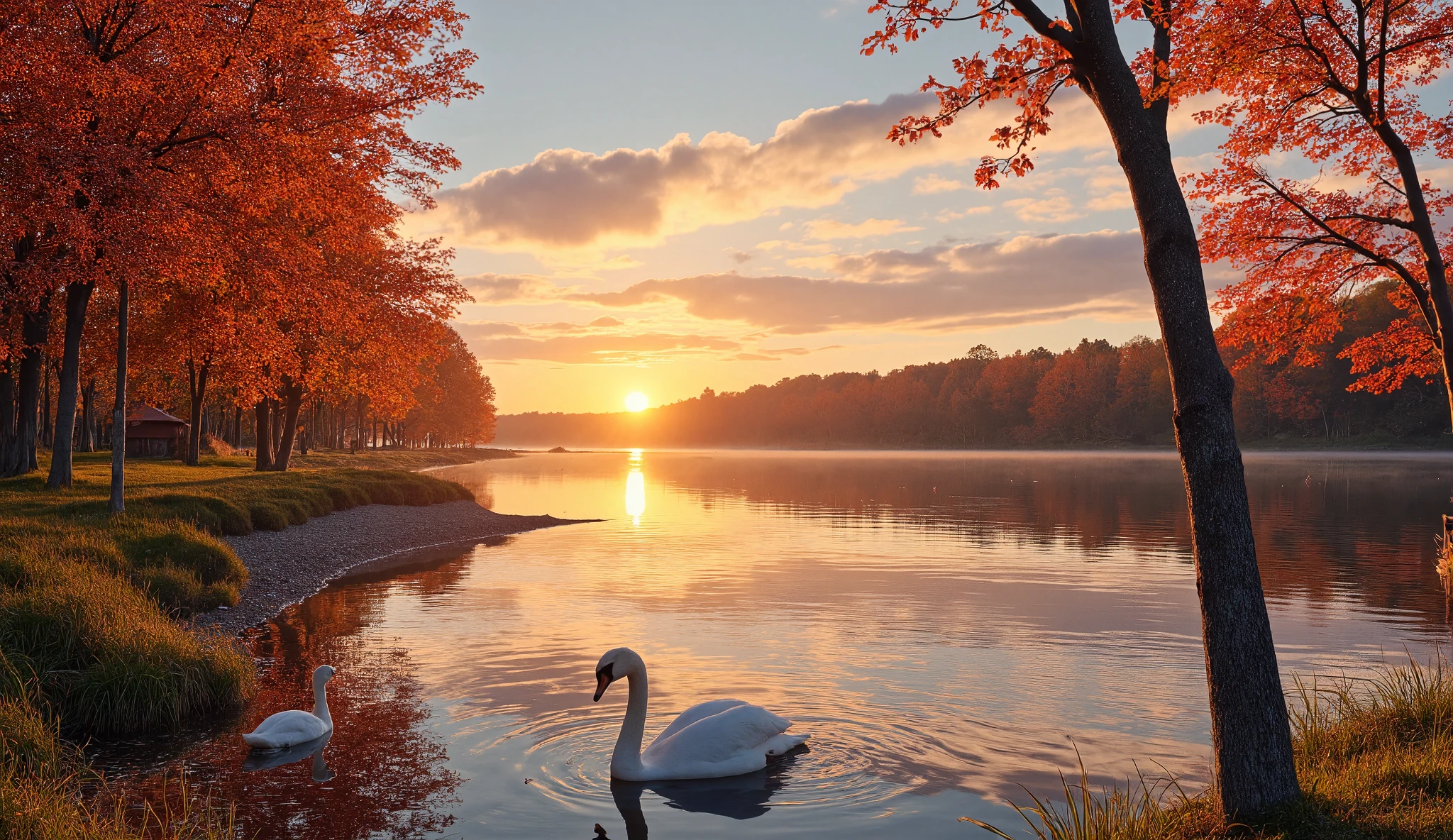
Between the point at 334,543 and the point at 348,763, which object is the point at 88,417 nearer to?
the point at 334,543

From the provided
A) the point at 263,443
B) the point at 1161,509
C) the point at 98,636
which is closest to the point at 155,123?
the point at 98,636

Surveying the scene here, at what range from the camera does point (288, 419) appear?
1861 inches

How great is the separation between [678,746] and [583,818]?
1491 mm

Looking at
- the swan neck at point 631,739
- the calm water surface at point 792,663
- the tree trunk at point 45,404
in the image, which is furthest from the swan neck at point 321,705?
the tree trunk at point 45,404

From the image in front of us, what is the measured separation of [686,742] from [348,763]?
3.60 meters

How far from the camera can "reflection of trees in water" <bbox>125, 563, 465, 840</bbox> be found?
29.2 feet

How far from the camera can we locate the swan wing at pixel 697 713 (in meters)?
11.0

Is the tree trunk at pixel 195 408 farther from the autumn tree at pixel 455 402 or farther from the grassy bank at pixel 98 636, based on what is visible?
the autumn tree at pixel 455 402

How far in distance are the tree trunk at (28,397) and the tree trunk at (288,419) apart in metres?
14.1

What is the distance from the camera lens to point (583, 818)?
923cm

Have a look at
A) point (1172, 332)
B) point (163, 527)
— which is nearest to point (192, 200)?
point (163, 527)

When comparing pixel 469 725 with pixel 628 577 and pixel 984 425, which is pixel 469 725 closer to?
pixel 628 577

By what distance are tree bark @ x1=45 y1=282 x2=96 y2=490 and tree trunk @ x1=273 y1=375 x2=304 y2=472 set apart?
58.5 feet

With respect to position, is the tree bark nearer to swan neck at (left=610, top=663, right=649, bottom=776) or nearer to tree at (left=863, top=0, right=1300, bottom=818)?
swan neck at (left=610, top=663, right=649, bottom=776)
